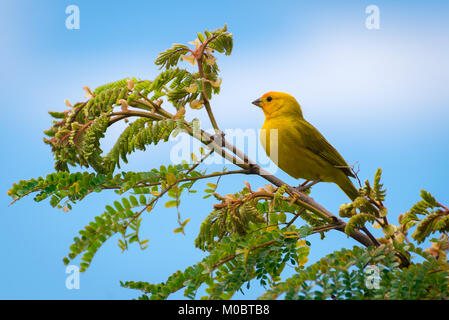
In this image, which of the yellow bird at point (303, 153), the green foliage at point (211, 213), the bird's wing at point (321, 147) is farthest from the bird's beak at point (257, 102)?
the green foliage at point (211, 213)

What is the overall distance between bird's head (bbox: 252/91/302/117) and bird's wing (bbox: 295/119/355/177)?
0.23m

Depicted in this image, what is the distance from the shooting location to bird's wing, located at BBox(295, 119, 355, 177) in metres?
3.17

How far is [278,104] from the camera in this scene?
3508 millimetres

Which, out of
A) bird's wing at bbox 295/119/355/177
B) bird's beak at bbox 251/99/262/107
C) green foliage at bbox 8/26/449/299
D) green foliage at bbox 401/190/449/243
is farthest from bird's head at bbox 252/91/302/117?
green foliage at bbox 401/190/449/243

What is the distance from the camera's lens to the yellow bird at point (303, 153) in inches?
123

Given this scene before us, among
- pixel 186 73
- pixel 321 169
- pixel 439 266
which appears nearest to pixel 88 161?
pixel 186 73

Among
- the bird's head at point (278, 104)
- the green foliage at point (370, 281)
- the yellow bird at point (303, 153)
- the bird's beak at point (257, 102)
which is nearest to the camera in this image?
the green foliage at point (370, 281)

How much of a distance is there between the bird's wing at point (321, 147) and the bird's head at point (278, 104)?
0.74 ft

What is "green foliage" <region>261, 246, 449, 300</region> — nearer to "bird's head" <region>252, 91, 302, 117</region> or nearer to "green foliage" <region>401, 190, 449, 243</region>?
"green foliage" <region>401, 190, 449, 243</region>

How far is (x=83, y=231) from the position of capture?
1699 millimetres

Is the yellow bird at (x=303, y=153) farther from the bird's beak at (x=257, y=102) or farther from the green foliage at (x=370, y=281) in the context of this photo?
the green foliage at (x=370, y=281)
